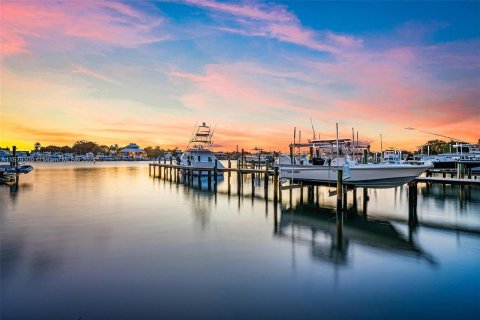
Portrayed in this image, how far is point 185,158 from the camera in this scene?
49781 mm

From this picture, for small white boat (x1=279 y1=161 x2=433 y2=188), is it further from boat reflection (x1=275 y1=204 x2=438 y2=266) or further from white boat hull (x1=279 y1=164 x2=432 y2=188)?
boat reflection (x1=275 y1=204 x2=438 y2=266)

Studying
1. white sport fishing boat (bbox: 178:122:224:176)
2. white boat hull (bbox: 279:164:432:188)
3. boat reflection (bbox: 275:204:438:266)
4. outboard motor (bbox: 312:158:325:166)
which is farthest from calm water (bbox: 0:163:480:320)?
white sport fishing boat (bbox: 178:122:224:176)

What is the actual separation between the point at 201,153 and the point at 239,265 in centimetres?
3713

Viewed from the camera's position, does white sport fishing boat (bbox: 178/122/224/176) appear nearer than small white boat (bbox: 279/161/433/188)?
No

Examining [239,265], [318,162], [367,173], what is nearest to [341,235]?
[239,265]

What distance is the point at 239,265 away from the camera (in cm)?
1040

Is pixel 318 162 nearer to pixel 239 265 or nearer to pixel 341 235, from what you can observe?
pixel 341 235

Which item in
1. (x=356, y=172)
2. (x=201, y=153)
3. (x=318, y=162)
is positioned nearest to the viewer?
(x=356, y=172)

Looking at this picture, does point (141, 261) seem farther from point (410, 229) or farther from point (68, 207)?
point (68, 207)

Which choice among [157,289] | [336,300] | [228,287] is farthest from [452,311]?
[157,289]

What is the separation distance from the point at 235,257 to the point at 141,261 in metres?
3.30

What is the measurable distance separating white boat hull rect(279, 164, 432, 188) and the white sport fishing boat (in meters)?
23.2

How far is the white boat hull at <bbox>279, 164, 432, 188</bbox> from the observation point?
18.6m

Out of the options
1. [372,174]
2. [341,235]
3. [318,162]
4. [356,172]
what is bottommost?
[341,235]
